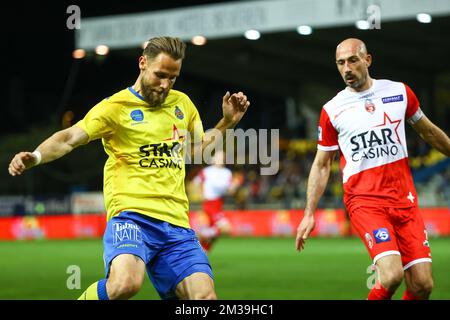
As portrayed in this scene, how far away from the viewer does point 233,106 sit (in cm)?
702

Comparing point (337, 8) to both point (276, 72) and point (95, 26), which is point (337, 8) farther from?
point (276, 72)

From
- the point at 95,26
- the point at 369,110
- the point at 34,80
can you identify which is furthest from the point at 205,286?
the point at 34,80

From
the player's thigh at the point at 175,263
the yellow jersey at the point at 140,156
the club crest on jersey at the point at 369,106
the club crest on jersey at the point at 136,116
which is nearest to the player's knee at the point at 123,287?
the player's thigh at the point at 175,263

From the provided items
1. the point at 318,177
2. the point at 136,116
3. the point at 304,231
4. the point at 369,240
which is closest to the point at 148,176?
the point at 136,116

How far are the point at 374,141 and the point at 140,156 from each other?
211 centimetres

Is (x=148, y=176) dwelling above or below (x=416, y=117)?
below

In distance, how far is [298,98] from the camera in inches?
1571

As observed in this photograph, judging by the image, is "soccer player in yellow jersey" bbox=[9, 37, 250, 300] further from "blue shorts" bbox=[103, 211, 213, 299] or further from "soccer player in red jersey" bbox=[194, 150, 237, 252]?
"soccer player in red jersey" bbox=[194, 150, 237, 252]

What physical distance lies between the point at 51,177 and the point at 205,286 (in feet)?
125

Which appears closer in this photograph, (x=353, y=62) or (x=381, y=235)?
(x=381, y=235)

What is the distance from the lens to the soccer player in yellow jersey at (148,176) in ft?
20.5

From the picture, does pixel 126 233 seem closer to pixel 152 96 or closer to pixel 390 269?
pixel 152 96

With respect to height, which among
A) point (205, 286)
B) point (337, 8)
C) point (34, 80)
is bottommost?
point (205, 286)

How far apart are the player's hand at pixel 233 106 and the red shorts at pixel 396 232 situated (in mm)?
1386
